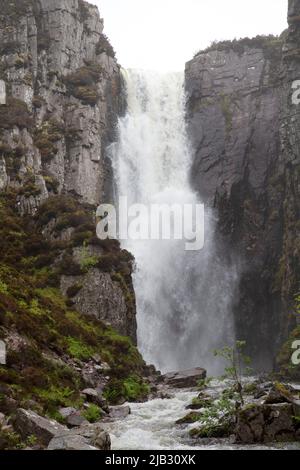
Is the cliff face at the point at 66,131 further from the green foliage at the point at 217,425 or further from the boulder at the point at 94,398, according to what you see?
the green foliage at the point at 217,425

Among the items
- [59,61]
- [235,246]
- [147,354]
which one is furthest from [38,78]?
[147,354]

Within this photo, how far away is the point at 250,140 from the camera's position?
51906mm

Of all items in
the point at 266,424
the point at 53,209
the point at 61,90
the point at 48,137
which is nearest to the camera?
the point at 266,424

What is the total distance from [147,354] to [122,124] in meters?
25.8

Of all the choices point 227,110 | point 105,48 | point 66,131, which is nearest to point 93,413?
point 66,131

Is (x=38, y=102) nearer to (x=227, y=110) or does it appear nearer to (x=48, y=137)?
(x=48, y=137)

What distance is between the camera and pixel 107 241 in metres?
36.2

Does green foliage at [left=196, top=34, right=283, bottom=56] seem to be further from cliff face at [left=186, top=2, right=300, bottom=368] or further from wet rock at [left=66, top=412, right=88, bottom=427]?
wet rock at [left=66, top=412, right=88, bottom=427]

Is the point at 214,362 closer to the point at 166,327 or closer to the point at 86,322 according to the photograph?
the point at 166,327

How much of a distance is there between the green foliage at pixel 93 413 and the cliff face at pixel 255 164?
79.0 ft

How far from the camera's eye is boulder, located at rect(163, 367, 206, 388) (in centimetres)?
2983

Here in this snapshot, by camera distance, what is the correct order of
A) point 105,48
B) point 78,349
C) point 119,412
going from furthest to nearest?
point 105,48
point 78,349
point 119,412

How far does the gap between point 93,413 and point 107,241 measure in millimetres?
18385

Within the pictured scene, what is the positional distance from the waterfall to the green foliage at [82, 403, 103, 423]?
21.6 meters
